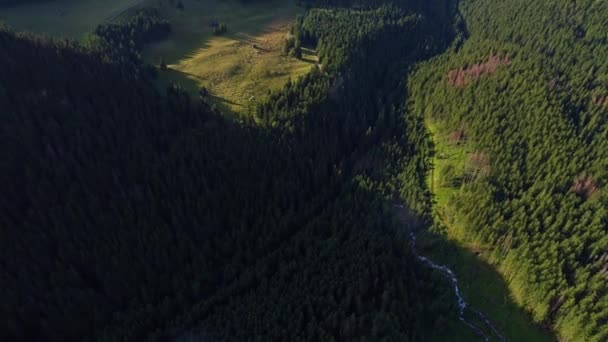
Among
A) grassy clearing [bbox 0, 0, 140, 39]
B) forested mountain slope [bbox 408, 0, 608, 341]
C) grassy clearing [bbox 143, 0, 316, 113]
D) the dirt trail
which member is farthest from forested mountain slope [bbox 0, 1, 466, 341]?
the dirt trail

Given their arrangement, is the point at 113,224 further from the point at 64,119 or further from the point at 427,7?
the point at 427,7

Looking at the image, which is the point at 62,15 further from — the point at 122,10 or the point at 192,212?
the point at 192,212

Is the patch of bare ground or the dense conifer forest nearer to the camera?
the dense conifer forest

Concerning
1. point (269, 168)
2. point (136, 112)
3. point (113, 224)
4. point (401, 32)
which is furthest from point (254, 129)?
point (401, 32)

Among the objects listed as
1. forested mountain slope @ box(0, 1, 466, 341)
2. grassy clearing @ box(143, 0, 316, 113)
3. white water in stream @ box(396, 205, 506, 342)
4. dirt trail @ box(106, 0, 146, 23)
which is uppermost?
dirt trail @ box(106, 0, 146, 23)

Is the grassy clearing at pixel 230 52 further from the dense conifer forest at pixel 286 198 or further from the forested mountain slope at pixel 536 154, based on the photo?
the forested mountain slope at pixel 536 154

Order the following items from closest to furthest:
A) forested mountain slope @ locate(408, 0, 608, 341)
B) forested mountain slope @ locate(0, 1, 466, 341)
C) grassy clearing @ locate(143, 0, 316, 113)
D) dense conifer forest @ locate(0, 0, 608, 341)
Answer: forested mountain slope @ locate(0, 1, 466, 341)
dense conifer forest @ locate(0, 0, 608, 341)
forested mountain slope @ locate(408, 0, 608, 341)
grassy clearing @ locate(143, 0, 316, 113)

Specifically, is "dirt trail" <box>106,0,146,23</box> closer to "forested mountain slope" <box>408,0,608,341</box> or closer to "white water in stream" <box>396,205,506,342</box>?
"forested mountain slope" <box>408,0,608,341</box>
